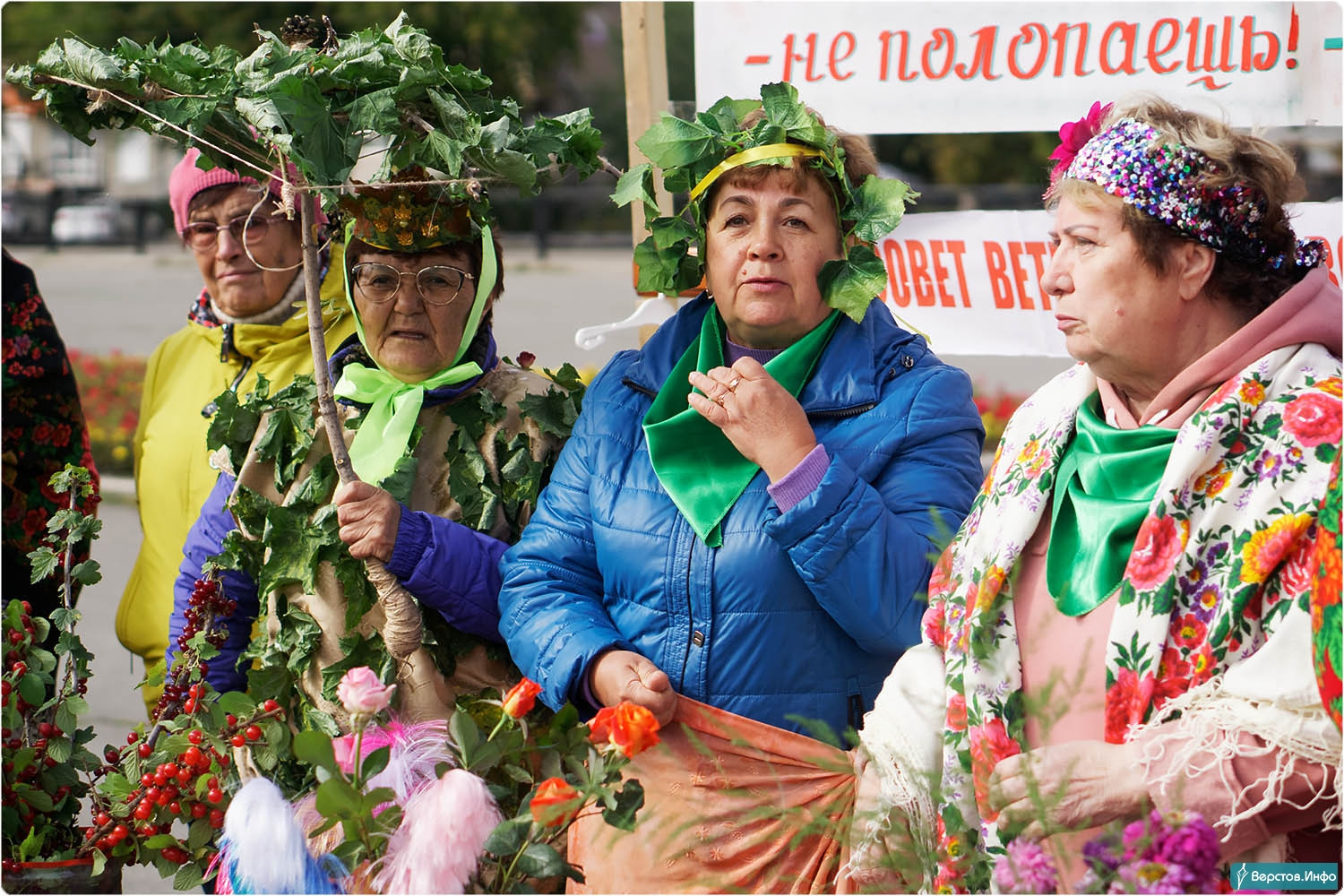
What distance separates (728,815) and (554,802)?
45 centimetres

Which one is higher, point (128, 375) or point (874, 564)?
point (874, 564)

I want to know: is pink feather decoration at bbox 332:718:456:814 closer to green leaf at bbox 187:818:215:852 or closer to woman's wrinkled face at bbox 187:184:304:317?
green leaf at bbox 187:818:215:852

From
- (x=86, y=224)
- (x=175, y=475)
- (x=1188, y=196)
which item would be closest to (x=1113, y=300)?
(x=1188, y=196)

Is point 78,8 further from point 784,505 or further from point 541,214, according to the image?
point 784,505

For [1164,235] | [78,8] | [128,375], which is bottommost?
[128,375]

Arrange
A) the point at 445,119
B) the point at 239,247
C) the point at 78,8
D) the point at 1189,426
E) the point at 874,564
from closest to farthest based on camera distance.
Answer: the point at 1189,426 < the point at 874,564 < the point at 445,119 < the point at 239,247 < the point at 78,8

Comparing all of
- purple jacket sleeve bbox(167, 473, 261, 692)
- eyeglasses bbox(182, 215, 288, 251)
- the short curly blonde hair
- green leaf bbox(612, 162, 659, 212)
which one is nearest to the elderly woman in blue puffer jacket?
green leaf bbox(612, 162, 659, 212)

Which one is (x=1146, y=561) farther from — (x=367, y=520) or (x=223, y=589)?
(x=223, y=589)

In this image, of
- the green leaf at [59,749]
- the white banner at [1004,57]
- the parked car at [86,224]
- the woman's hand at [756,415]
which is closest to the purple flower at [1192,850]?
the woman's hand at [756,415]

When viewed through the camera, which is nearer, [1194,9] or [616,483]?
[616,483]

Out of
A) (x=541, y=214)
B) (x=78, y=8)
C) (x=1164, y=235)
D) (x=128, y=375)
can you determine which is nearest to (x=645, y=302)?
(x=1164, y=235)

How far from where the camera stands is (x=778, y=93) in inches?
105

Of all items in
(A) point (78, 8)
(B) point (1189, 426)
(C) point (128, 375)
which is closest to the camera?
(B) point (1189, 426)

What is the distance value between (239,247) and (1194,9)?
98.5 inches
